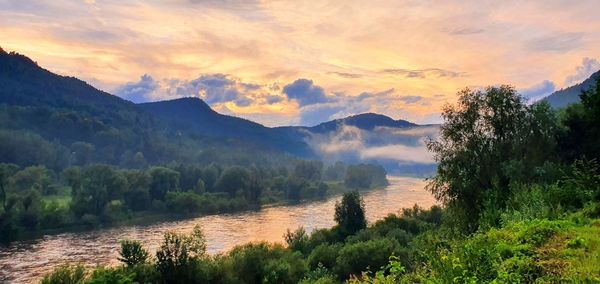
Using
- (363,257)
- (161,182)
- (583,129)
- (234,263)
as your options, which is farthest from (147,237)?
(583,129)

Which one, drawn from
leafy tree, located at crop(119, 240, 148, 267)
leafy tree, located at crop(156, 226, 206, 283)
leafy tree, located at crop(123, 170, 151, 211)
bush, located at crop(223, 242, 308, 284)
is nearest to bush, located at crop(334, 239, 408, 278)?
bush, located at crop(223, 242, 308, 284)

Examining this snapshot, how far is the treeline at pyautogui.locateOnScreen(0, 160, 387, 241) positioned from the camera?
338 feet

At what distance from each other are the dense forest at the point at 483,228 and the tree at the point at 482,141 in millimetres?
90

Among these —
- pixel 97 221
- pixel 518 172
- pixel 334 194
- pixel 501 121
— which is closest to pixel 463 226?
pixel 518 172

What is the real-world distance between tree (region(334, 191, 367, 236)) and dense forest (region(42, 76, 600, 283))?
0.28 meters

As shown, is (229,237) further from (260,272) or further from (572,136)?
(572,136)

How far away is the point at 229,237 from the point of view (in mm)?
89562

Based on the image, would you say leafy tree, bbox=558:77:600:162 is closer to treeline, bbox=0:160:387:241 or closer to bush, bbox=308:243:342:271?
bush, bbox=308:243:342:271

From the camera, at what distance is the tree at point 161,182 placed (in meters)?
140

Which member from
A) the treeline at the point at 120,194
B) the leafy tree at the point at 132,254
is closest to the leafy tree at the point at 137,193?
the treeline at the point at 120,194

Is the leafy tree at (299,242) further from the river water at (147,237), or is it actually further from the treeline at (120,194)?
the treeline at (120,194)

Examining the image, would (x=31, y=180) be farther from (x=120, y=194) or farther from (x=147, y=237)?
(x=147, y=237)

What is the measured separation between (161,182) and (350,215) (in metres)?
79.2

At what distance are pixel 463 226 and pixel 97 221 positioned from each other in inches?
3817
